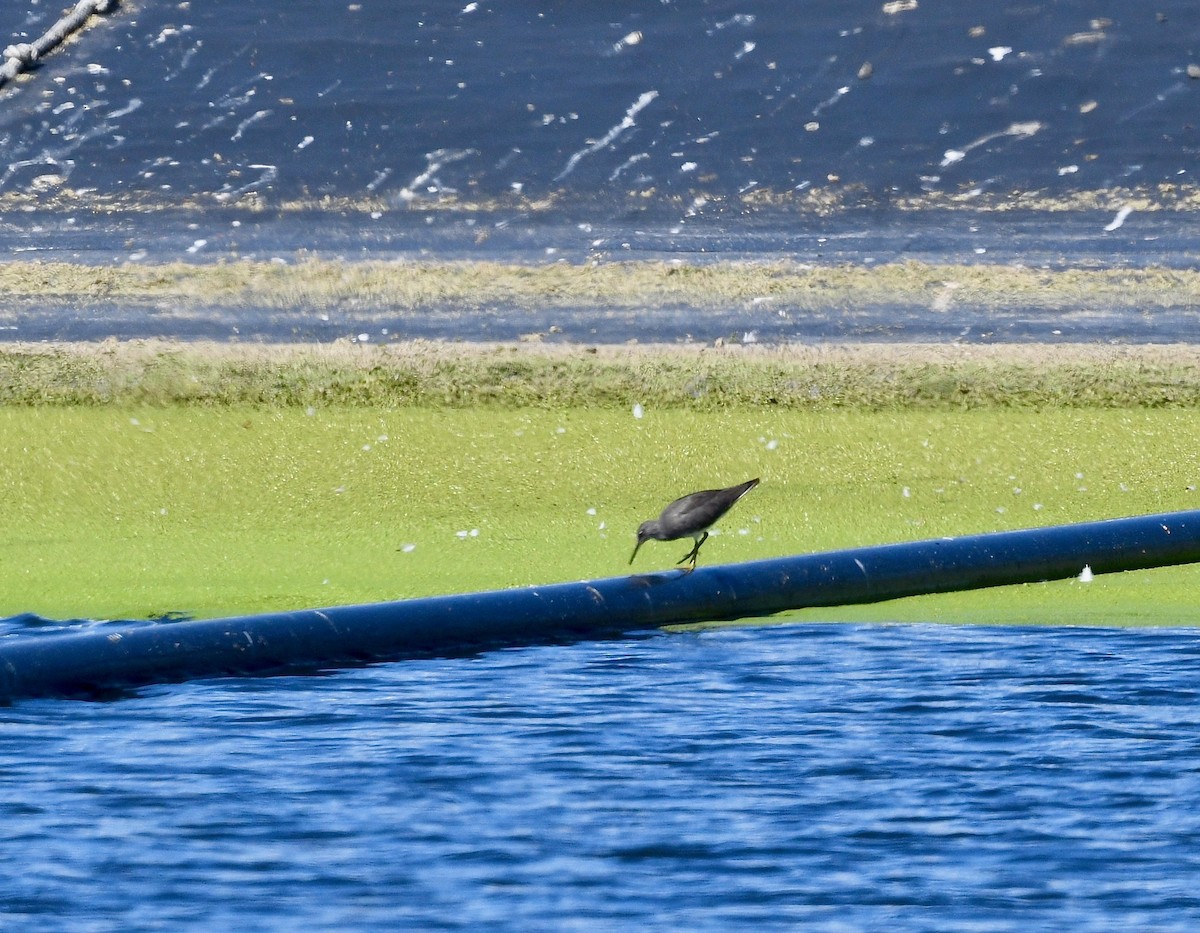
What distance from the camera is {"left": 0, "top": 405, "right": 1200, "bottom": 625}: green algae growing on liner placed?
22.6 ft

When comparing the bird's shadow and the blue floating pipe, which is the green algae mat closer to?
the blue floating pipe

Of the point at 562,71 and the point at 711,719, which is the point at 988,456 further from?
the point at 562,71

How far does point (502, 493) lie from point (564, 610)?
86.2 inches

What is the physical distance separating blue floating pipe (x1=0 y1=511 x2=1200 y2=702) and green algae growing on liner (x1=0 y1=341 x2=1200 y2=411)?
130 inches

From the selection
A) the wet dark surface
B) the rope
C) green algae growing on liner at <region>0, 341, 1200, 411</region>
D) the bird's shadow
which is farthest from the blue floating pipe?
the rope

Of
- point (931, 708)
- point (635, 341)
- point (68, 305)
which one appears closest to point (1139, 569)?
point (931, 708)

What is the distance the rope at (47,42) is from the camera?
60.3 ft

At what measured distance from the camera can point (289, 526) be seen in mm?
7832

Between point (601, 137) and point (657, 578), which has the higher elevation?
point (657, 578)

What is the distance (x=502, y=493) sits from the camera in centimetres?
823

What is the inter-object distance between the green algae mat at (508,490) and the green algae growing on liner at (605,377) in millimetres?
115

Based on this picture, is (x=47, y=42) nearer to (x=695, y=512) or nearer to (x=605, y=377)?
(x=605, y=377)

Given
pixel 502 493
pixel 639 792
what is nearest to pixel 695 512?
pixel 639 792

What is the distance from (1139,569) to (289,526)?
10.5 feet
